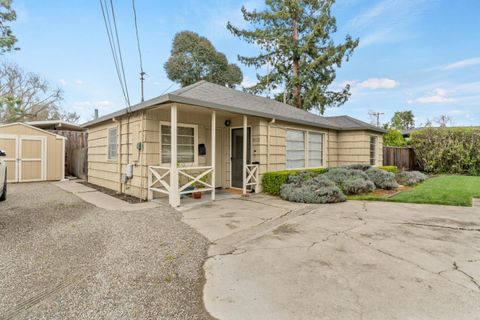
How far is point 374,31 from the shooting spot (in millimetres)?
11719

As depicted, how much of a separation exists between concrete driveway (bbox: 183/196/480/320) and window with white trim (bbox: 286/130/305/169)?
3951 millimetres

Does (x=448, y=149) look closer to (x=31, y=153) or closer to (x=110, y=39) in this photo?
(x=110, y=39)

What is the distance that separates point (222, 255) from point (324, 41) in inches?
715

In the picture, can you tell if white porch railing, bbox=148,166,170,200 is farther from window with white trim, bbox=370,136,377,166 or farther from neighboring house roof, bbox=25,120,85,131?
window with white trim, bbox=370,136,377,166

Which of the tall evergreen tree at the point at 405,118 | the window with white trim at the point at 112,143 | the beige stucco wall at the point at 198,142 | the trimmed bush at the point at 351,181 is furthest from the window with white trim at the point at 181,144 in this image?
the tall evergreen tree at the point at 405,118

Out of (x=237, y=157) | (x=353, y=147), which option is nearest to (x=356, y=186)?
(x=237, y=157)

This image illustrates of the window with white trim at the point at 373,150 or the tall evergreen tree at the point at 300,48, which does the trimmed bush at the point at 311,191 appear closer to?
the window with white trim at the point at 373,150

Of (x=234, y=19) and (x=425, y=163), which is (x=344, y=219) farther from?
(x=234, y=19)

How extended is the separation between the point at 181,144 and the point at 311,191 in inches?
153

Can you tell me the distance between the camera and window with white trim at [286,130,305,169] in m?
8.66

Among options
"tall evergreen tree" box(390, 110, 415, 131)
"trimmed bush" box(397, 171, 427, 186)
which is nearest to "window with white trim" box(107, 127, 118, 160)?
"trimmed bush" box(397, 171, 427, 186)

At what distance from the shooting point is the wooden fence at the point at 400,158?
13781 mm

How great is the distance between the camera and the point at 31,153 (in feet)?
32.7

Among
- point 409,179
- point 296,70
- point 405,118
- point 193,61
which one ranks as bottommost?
point 409,179
